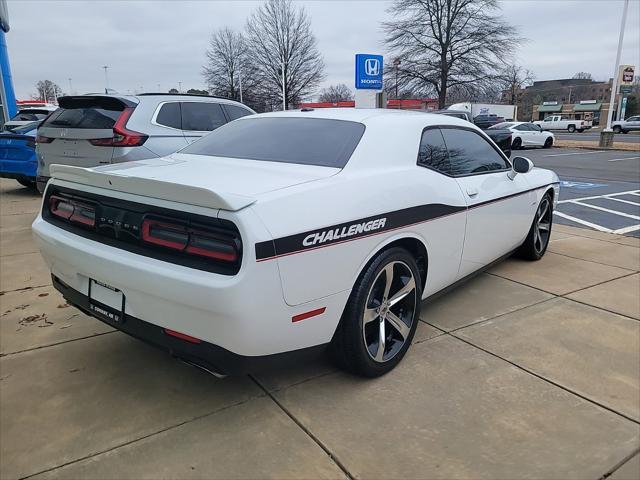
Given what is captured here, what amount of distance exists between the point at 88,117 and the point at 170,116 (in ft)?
3.09

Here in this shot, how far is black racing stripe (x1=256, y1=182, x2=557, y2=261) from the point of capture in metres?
2.12

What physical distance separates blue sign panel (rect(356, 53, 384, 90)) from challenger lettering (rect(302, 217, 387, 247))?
35.4 ft

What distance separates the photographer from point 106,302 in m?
2.56

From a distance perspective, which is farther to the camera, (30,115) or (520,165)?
(30,115)

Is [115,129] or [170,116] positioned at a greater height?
[170,116]

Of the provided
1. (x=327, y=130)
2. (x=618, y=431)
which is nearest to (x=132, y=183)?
(x=327, y=130)

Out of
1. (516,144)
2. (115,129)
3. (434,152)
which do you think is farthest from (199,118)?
(516,144)

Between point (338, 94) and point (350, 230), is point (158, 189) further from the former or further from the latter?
point (338, 94)

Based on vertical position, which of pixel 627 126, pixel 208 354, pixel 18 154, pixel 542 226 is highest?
pixel 18 154

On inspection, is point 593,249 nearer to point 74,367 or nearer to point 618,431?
point 618,431

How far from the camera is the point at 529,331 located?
3596mm

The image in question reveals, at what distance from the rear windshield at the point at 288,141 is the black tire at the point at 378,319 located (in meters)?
0.66

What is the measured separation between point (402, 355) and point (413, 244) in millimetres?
699

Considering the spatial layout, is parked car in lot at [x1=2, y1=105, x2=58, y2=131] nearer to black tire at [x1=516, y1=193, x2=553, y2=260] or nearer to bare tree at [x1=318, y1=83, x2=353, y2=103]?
black tire at [x1=516, y1=193, x2=553, y2=260]
